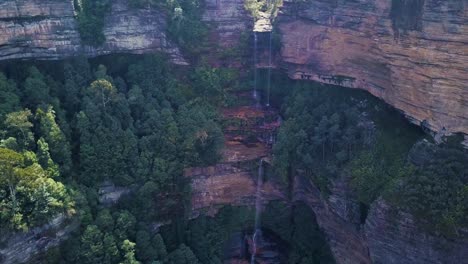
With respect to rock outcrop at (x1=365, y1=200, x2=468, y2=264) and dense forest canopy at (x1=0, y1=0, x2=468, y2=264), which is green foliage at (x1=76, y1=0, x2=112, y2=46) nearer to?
dense forest canopy at (x1=0, y1=0, x2=468, y2=264)

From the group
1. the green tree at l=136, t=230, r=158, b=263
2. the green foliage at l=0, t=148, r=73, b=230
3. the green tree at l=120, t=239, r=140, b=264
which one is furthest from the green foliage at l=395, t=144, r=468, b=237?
the green foliage at l=0, t=148, r=73, b=230

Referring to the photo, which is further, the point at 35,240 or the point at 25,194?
the point at 35,240

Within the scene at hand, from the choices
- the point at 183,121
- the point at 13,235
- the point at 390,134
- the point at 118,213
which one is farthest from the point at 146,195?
the point at 390,134

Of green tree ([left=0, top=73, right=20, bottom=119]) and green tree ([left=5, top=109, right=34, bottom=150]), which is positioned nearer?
green tree ([left=5, top=109, right=34, bottom=150])

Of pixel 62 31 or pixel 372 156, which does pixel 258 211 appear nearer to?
pixel 372 156

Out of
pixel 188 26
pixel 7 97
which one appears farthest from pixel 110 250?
pixel 188 26

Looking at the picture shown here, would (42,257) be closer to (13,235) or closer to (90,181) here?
(13,235)
